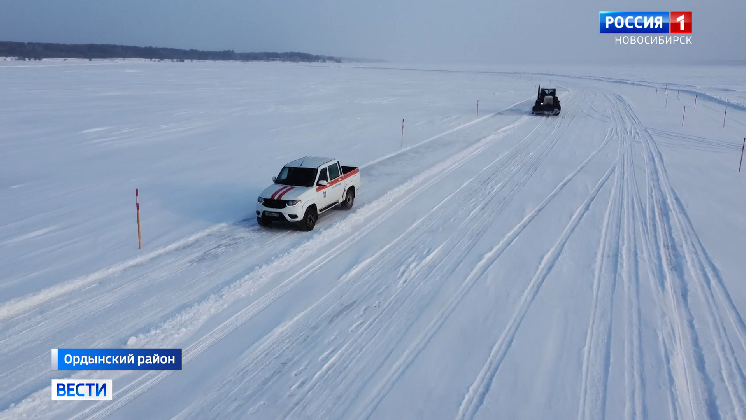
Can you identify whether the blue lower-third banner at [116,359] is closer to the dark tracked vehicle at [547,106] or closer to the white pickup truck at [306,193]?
the white pickup truck at [306,193]

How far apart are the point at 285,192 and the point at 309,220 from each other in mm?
841

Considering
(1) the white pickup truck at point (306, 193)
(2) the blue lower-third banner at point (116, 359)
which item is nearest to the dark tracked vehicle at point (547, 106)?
(1) the white pickup truck at point (306, 193)

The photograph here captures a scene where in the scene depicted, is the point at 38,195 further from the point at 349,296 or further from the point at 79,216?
the point at 349,296

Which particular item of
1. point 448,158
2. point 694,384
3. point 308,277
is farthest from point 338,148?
point 694,384

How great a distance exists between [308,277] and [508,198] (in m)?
7.35

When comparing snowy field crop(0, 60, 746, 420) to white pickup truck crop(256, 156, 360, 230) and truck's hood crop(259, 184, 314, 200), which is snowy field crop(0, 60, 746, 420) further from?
truck's hood crop(259, 184, 314, 200)

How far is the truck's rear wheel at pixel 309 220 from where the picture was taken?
1236cm

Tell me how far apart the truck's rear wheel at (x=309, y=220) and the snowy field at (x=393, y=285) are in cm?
26

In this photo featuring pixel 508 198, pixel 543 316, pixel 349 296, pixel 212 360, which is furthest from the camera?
pixel 508 198

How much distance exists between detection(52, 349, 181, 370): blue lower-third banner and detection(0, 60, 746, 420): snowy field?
149 millimetres

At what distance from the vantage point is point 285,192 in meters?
12.4

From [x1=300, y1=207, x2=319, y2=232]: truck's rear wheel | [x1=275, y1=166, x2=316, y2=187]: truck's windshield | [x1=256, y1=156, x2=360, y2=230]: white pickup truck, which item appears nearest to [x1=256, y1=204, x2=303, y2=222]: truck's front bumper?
[x1=256, y1=156, x2=360, y2=230]: white pickup truck

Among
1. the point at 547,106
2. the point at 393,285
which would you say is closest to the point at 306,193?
the point at 393,285

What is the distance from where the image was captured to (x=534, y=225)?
1280 cm
